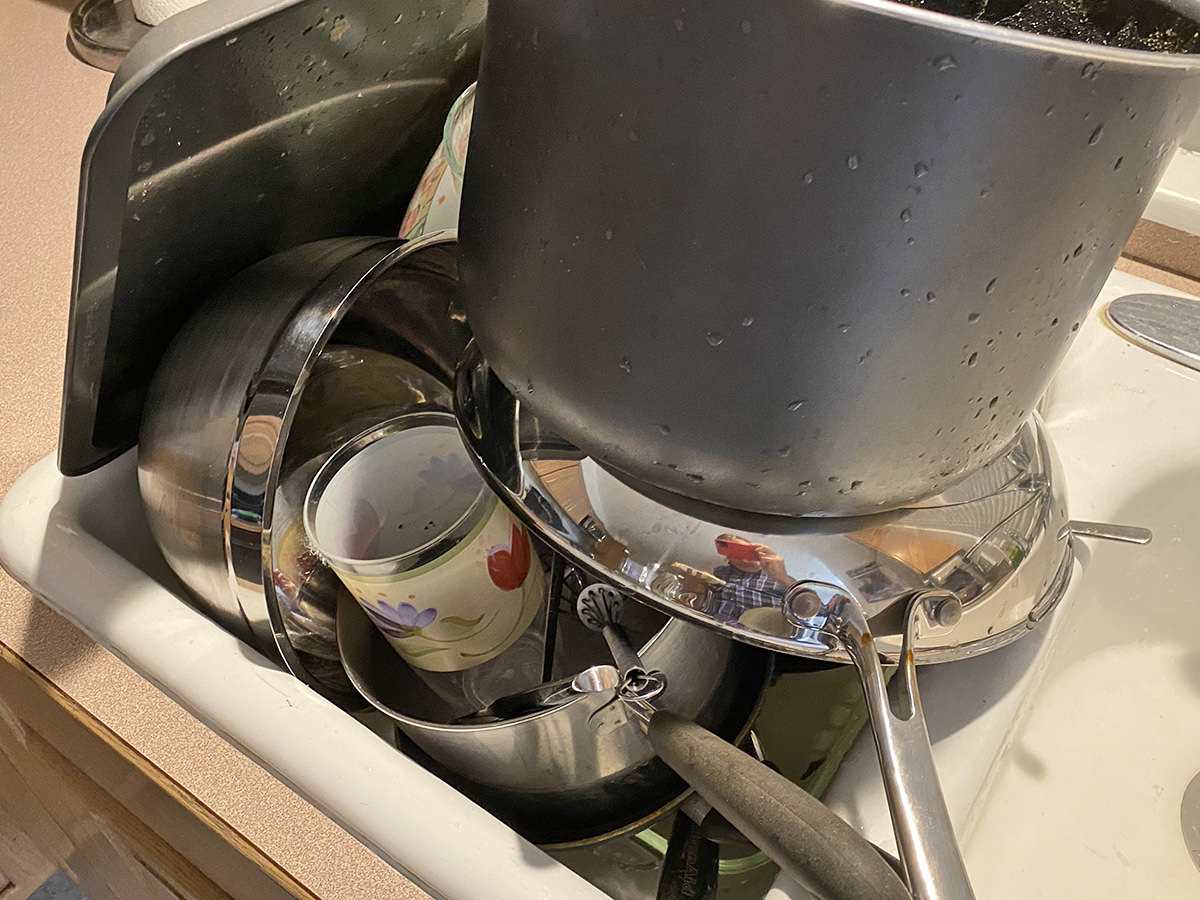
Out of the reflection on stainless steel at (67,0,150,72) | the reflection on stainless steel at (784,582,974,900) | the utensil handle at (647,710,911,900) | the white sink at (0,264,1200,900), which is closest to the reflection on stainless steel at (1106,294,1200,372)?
the white sink at (0,264,1200,900)

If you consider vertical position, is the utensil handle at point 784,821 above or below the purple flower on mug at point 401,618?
above

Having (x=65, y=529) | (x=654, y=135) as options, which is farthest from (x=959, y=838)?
(x=65, y=529)

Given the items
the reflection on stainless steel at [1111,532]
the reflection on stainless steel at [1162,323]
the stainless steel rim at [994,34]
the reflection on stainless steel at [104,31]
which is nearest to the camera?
the stainless steel rim at [994,34]

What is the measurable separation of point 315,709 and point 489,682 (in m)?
0.11

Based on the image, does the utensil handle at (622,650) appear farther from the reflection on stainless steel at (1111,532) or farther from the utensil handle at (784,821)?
the reflection on stainless steel at (1111,532)

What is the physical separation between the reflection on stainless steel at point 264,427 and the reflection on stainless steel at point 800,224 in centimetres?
11

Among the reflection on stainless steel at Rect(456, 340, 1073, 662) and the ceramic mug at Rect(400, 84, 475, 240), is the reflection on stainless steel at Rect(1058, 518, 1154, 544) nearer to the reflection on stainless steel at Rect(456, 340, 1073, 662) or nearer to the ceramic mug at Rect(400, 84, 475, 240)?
the reflection on stainless steel at Rect(456, 340, 1073, 662)

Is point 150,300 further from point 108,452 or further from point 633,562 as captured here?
point 633,562

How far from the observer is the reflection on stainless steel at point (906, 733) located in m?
0.31

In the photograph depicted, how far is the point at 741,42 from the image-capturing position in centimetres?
24

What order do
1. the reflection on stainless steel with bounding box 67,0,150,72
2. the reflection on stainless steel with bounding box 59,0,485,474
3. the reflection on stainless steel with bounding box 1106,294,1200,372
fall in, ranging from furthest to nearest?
the reflection on stainless steel with bounding box 67,0,150,72 < the reflection on stainless steel with bounding box 1106,294,1200,372 < the reflection on stainless steel with bounding box 59,0,485,474

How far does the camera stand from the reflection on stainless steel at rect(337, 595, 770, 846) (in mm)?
409

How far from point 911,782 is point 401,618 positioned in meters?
0.23

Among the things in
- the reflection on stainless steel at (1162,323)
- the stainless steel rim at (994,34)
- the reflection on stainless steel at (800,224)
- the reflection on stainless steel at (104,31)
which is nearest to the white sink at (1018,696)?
the reflection on stainless steel at (1162,323)
